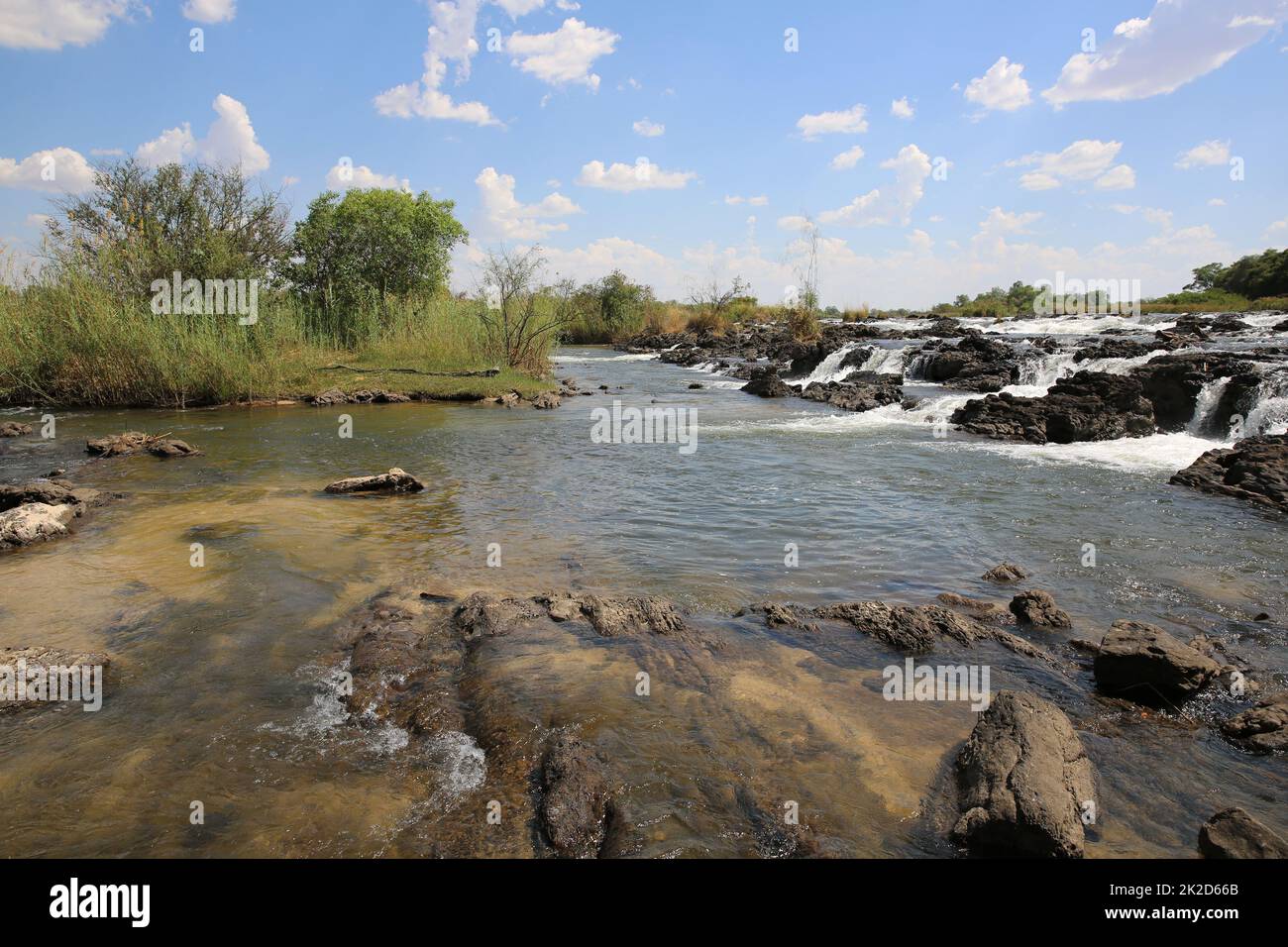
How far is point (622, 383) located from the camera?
26.1 metres

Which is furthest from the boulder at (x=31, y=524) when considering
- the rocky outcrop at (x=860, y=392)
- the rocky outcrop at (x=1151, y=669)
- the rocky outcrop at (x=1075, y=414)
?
the rocky outcrop at (x=860, y=392)

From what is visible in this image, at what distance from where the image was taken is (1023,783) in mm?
3023

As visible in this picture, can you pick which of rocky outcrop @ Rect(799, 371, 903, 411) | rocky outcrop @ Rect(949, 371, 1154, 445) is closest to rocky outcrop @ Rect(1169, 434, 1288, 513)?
rocky outcrop @ Rect(949, 371, 1154, 445)

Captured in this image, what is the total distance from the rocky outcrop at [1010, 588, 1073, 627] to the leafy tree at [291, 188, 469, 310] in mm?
24370

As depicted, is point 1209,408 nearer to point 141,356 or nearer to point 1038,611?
point 1038,611

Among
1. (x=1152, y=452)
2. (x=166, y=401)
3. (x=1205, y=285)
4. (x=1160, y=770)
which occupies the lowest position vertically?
(x=1160, y=770)

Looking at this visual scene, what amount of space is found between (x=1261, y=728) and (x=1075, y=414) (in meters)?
11.6

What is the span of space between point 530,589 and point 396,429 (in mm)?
10130

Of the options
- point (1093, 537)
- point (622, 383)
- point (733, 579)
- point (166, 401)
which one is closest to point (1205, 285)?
point (622, 383)

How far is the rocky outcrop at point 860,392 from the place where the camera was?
19547 mm

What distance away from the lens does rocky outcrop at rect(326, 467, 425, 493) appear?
29.9 ft

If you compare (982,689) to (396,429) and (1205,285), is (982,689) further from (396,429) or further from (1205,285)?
(1205,285)

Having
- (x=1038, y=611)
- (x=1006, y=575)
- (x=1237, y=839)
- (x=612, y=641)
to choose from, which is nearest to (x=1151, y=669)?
(x=1038, y=611)
